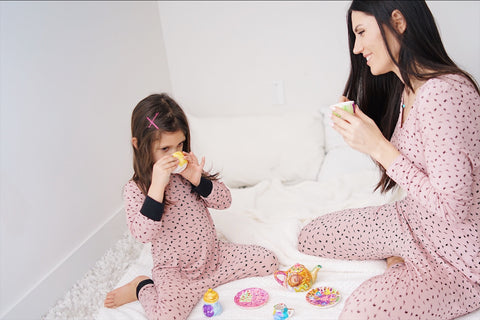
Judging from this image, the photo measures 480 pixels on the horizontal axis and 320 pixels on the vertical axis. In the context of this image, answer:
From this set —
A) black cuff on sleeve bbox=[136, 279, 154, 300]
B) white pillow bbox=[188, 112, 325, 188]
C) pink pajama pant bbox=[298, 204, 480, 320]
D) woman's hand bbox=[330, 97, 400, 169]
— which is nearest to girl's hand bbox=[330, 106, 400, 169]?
woman's hand bbox=[330, 97, 400, 169]

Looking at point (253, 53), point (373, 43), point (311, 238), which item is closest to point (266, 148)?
point (253, 53)

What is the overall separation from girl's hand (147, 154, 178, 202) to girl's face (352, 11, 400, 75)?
1.92 ft

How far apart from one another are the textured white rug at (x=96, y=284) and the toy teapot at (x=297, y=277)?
62 centimetres

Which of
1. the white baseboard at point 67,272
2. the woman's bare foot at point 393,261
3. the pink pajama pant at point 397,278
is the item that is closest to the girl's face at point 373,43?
the pink pajama pant at point 397,278

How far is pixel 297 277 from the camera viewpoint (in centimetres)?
130

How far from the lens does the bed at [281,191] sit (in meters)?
1.31

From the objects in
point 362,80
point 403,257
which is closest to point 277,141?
point 362,80

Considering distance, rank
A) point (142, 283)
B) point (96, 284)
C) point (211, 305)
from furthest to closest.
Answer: point (96, 284) → point (142, 283) → point (211, 305)

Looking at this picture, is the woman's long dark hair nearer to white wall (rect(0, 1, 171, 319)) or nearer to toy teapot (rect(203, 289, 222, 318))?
toy teapot (rect(203, 289, 222, 318))

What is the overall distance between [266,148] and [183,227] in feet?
2.56

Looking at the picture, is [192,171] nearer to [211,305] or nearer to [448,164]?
[211,305]

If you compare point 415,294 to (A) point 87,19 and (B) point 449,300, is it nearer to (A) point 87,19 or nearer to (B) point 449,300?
(B) point 449,300

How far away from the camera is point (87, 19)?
1.84 metres

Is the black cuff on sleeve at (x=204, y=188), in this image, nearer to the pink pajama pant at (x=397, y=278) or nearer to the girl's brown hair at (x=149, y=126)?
the girl's brown hair at (x=149, y=126)
